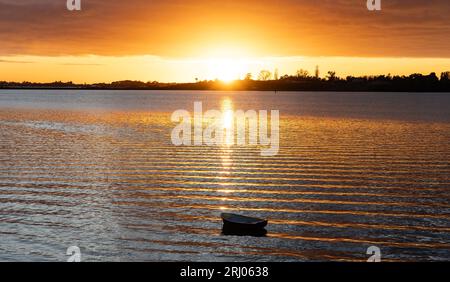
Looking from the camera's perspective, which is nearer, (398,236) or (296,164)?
(398,236)

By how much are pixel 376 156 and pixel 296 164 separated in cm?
1241

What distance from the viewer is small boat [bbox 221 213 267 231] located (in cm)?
3203

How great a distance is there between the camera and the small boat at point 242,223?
32.0 metres

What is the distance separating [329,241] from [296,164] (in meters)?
27.1

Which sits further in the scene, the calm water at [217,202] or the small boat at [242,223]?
the small boat at [242,223]

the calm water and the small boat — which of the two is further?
the small boat

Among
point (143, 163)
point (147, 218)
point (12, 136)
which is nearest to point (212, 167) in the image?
point (143, 163)

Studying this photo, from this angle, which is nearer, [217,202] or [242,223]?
[242,223]

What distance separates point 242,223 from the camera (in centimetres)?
3212

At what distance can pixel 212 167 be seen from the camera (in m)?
56.2
